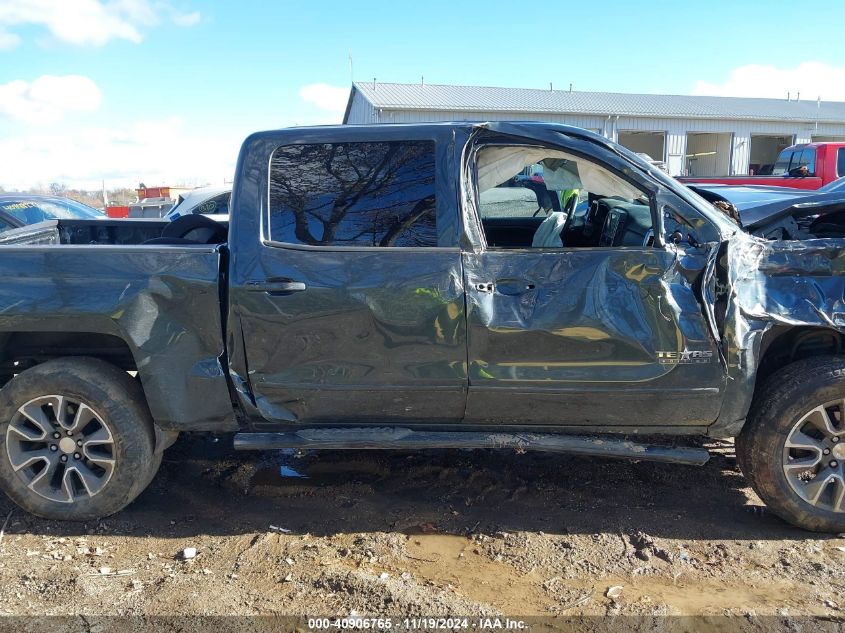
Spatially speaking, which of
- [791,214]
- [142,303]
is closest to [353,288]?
[142,303]

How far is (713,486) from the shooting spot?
385cm

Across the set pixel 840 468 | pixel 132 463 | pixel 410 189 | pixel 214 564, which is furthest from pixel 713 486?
pixel 132 463

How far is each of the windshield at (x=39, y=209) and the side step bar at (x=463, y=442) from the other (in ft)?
16.6

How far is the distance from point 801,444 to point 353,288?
7.74 ft

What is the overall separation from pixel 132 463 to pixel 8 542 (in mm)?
753

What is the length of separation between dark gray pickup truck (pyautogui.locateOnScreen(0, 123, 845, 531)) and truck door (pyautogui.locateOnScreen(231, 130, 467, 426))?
10 millimetres

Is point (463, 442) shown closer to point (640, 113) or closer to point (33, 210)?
point (33, 210)

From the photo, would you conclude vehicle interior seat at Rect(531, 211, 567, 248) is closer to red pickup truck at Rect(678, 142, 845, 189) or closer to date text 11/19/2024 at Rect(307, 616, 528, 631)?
date text 11/19/2024 at Rect(307, 616, 528, 631)

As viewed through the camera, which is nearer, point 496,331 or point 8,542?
point 496,331

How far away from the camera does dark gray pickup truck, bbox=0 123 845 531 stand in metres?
3.13

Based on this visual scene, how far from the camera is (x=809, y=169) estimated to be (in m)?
12.8

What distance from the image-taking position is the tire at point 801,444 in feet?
10.4

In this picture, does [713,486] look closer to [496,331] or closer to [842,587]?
[842,587]

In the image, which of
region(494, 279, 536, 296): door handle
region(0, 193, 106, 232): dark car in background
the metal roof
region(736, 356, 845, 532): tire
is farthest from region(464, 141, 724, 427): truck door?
the metal roof
